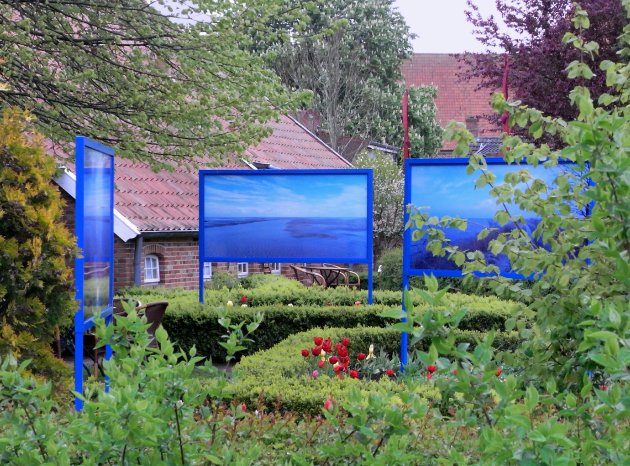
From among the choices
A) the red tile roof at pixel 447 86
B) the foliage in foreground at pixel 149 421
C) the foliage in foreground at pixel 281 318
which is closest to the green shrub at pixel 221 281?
the foliage in foreground at pixel 281 318

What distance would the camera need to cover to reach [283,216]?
13117mm

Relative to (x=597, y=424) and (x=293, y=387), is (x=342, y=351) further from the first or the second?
(x=597, y=424)

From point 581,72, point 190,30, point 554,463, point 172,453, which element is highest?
point 190,30

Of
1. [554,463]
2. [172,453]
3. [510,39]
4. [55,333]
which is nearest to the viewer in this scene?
[554,463]

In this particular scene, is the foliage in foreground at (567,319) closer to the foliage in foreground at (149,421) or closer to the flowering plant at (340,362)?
the foliage in foreground at (149,421)

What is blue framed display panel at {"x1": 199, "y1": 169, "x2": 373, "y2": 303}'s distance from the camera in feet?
42.4

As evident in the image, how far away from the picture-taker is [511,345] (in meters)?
10.9

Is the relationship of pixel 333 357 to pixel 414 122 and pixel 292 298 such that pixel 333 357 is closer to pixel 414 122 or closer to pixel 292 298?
pixel 292 298

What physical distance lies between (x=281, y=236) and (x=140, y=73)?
3.06m

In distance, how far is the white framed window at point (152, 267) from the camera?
58.1 ft

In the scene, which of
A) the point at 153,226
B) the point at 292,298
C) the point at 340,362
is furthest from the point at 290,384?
the point at 153,226

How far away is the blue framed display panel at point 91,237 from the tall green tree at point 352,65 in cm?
3537

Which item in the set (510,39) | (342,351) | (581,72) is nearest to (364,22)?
(510,39)

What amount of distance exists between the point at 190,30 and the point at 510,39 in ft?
37.4
